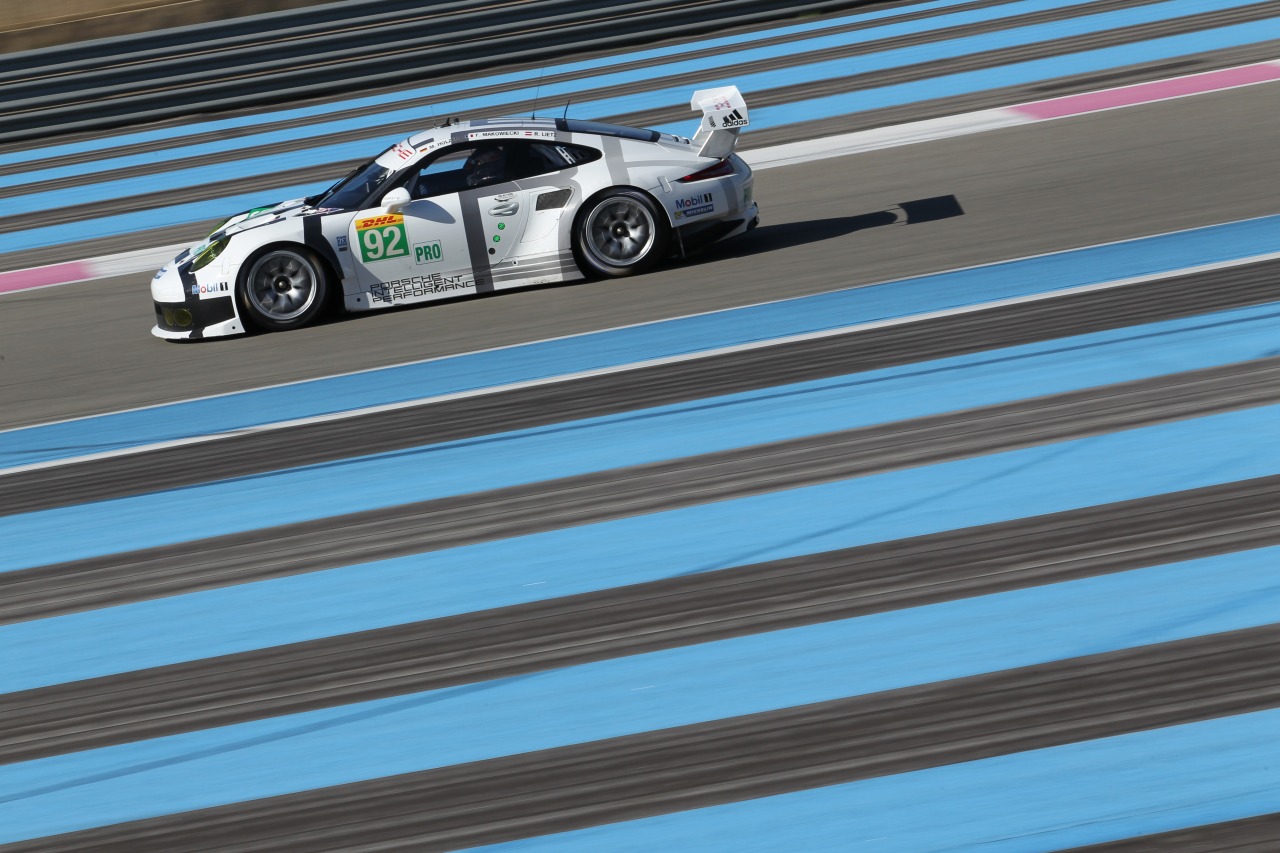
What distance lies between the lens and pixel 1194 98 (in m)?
12.4

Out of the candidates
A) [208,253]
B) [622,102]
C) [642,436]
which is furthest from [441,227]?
[622,102]

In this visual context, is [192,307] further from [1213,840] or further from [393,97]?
[393,97]

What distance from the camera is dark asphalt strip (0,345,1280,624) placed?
6508 mm

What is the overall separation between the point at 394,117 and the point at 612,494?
10683mm

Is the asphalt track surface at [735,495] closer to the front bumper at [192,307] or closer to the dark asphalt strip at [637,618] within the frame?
the dark asphalt strip at [637,618]

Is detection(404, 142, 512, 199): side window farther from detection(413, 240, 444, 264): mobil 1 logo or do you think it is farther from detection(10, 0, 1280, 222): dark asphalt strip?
detection(10, 0, 1280, 222): dark asphalt strip

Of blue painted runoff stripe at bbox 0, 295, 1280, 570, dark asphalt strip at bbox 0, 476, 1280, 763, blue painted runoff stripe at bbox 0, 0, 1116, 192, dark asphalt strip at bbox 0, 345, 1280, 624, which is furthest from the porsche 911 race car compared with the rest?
blue painted runoff stripe at bbox 0, 0, 1116, 192

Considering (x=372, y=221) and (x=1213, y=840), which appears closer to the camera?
(x=1213, y=840)

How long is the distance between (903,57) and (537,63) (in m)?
4.71

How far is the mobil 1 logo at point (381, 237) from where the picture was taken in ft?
31.3

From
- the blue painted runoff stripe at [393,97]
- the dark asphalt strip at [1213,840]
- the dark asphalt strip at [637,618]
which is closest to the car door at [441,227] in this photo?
the dark asphalt strip at [637,618]

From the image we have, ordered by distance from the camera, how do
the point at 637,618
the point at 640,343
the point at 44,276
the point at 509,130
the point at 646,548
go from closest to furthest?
the point at 637,618 → the point at 646,548 → the point at 640,343 → the point at 509,130 → the point at 44,276

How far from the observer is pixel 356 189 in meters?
9.76

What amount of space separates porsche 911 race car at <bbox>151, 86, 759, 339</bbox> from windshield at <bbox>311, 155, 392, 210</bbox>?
0.01 m
